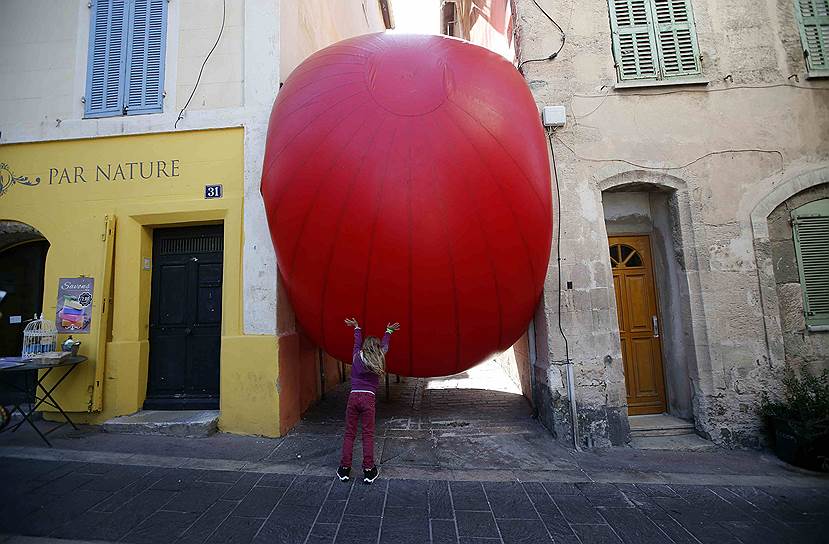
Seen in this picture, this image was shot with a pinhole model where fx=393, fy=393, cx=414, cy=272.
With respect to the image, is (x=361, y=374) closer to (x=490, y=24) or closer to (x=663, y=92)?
(x=663, y=92)

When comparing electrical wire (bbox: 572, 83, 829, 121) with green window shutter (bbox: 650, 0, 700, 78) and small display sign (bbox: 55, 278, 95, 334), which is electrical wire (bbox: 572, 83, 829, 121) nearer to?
green window shutter (bbox: 650, 0, 700, 78)

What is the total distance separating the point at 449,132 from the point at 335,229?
4.34 ft

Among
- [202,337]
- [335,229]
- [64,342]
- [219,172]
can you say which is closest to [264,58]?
[219,172]

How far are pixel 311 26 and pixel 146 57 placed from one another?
95.6 inches

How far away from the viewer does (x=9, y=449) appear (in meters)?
4.09

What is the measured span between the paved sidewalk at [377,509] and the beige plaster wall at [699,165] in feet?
3.89

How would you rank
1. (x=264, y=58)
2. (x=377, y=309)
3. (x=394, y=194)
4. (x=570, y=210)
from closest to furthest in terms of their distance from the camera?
1. (x=394, y=194)
2. (x=377, y=309)
3. (x=570, y=210)
4. (x=264, y=58)

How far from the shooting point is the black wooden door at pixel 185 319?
195 inches

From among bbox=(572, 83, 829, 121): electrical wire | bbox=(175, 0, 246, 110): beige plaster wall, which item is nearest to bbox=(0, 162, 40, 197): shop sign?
bbox=(175, 0, 246, 110): beige plaster wall

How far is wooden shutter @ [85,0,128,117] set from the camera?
522 cm

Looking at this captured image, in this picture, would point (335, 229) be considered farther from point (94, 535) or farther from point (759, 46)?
point (759, 46)

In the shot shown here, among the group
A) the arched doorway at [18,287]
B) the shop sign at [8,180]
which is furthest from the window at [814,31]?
the arched doorway at [18,287]

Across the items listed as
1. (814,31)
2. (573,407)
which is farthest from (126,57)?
(814,31)

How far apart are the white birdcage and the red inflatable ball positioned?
334 cm
